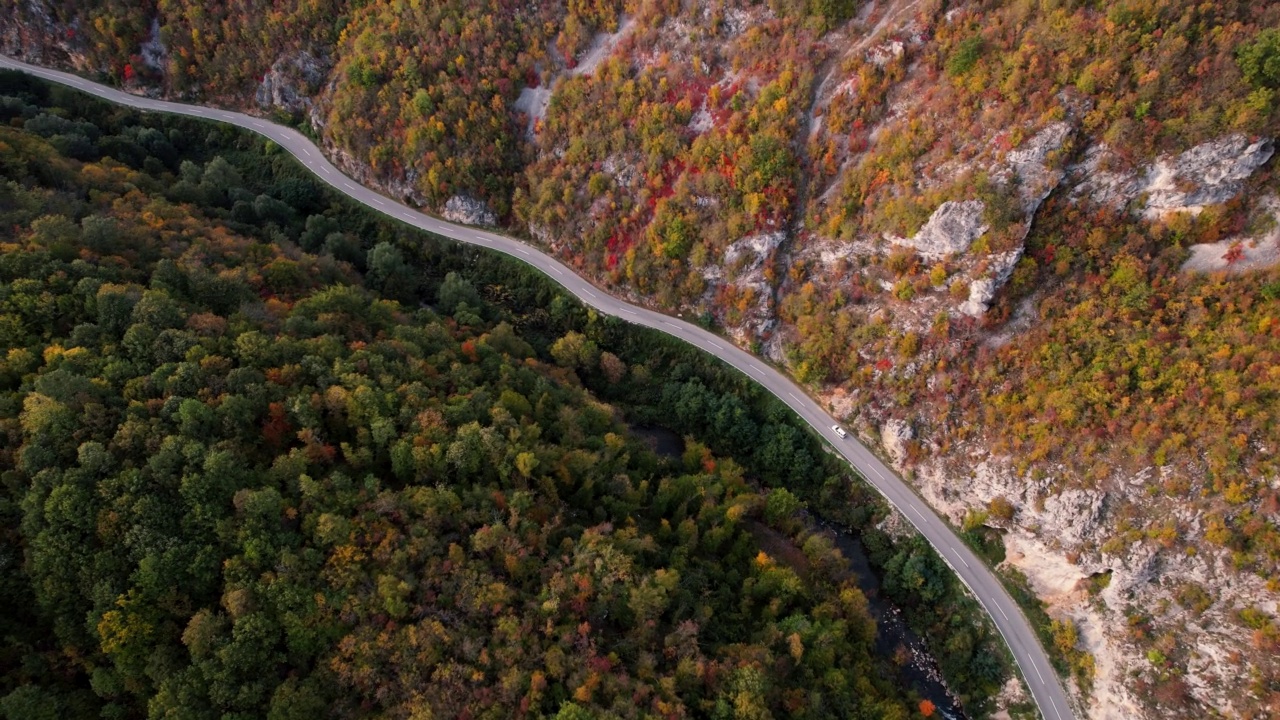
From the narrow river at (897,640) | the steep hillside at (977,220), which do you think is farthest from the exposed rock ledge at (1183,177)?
the narrow river at (897,640)

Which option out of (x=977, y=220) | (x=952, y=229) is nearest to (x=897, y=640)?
(x=952, y=229)

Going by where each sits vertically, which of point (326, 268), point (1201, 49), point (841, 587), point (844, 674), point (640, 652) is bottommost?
point (640, 652)

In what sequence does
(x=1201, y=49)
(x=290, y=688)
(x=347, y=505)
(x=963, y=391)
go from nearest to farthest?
(x=290, y=688) → (x=347, y=505) → (x=1201, y=49) → (x=963, y=391)

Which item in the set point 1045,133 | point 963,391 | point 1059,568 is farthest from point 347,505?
point 1045,133

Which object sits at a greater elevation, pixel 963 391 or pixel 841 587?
pixel 963 391

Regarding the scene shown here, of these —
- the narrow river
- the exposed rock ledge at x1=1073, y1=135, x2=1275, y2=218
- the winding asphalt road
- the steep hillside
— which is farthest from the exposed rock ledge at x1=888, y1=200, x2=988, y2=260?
the narrow river

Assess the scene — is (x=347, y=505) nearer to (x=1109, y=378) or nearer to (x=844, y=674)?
(x=844, y=674)
